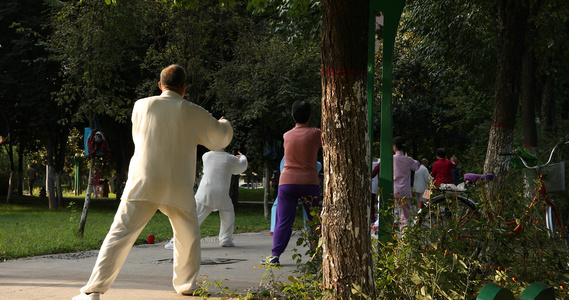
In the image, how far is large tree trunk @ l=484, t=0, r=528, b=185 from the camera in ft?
33.0

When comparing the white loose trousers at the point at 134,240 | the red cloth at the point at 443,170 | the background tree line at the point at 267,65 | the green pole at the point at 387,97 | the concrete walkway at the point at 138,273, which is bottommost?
the concrete walkway at the point at 138,273

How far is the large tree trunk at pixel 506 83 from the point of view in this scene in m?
10.0

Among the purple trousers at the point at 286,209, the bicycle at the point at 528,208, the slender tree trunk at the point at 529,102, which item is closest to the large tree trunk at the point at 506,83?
the bicycle at the point at 528,208

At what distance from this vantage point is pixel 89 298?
Answer: 556 centimetres

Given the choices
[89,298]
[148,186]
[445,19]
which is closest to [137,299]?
[89,298]

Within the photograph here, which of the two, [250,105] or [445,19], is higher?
[445,19]

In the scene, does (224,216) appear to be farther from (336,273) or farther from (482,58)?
(482,58)

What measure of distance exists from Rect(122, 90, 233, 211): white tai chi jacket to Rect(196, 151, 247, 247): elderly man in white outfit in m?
4.94

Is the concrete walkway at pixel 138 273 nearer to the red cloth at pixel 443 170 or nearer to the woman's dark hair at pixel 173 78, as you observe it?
the woman's dark hair at pixel 173 78

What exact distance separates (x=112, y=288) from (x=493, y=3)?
419 inches

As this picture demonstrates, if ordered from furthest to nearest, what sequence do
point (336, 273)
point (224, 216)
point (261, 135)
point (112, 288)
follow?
point (261, 135) < point (224, 216) < point (112, 288) < point (336, 273)

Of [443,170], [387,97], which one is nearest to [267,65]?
[443,170]

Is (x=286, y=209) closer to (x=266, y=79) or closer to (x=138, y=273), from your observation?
(x=138, y=273)

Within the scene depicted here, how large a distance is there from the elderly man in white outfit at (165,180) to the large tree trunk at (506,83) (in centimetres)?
517
